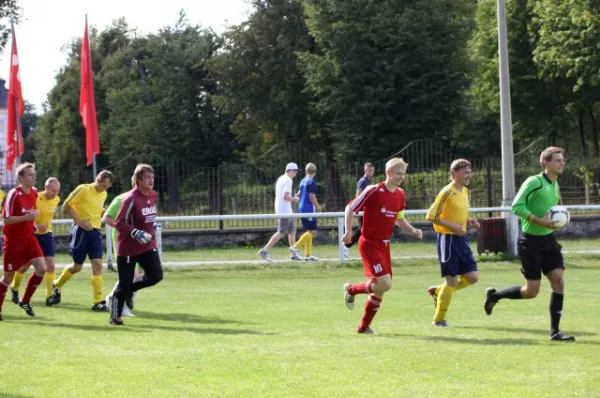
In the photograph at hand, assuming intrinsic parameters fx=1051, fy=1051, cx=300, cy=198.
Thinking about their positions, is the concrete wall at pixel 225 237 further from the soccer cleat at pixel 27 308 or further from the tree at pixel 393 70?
the tree at pixel 393 70

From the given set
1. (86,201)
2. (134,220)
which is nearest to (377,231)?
(134,220)

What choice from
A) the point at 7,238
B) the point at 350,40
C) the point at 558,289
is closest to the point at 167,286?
the point at 7,238

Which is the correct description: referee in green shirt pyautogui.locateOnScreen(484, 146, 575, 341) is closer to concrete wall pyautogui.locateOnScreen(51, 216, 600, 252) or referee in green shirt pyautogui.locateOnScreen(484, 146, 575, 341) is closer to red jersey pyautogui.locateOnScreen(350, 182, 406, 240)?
red jersey pyautogui.locateOnScreen(350, 182, 406, 240)

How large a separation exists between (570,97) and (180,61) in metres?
25.5

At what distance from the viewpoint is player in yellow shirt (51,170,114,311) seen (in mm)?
14602

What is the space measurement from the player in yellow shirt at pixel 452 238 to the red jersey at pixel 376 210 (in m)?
0.74

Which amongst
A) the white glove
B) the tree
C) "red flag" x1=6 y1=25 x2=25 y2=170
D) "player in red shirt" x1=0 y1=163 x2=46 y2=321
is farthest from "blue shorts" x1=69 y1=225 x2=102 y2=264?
the tree

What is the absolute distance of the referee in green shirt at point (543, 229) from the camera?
10578 mm

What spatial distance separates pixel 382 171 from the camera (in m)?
30.3

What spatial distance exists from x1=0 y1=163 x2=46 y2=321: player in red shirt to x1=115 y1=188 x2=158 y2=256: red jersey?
1.49 m

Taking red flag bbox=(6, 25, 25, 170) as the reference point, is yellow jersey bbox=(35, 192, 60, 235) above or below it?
below

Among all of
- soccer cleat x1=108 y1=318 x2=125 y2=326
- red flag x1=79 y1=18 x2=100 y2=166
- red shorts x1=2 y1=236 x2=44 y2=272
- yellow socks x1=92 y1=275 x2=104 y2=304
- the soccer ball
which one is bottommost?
soccer cleat x1=108 y1=318 x2=125 y2=326

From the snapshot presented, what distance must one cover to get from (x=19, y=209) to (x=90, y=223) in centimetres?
148

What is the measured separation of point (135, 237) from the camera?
12.2m
